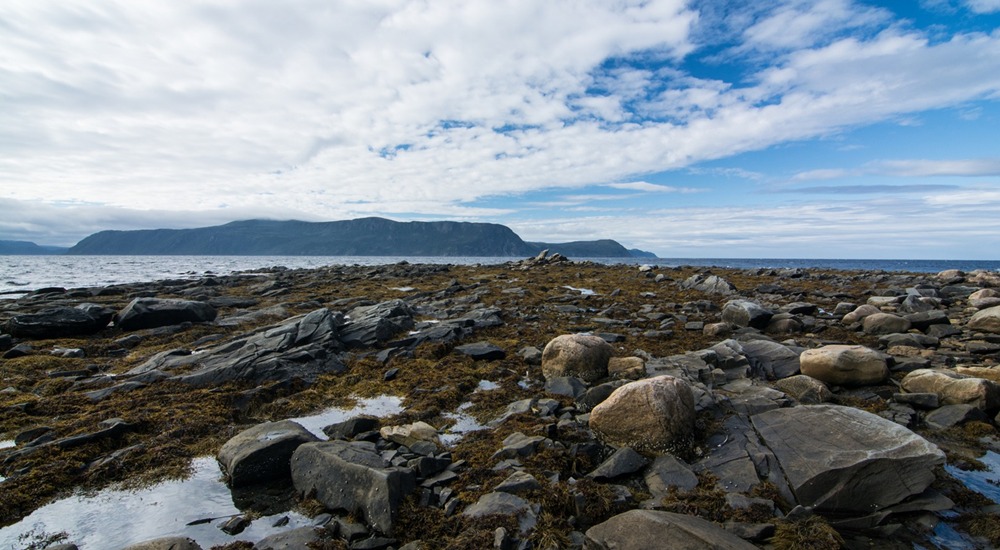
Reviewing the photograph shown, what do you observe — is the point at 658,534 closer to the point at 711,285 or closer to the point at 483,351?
the point at 483,351

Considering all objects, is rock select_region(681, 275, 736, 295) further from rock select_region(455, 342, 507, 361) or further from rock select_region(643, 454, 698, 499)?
rock select_region(643, 454, 698, 499)

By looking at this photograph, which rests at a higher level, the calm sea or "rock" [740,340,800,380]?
"rock" [740,340,800,380]

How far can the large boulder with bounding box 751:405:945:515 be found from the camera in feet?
16.9

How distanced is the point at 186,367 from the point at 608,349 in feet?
33.6

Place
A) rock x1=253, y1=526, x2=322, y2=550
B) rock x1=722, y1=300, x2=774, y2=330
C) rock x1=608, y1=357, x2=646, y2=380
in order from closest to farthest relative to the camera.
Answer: rock x1=253, y1=526, x2=322, y2=550 < rock x1=608, y1=357, x2=646, y2=380 < rock x1=722, y1=300, x2=774, y2=330

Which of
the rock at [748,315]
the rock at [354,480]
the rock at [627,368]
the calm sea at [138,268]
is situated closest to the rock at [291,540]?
the rock at [354,480]

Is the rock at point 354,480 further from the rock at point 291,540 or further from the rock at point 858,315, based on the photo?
the rock at point 858,315

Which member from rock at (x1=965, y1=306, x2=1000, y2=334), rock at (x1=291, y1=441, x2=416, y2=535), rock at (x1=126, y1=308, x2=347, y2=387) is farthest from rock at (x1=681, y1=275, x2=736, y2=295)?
rock at (x1=291, y1=441, x2=416, y2=535)

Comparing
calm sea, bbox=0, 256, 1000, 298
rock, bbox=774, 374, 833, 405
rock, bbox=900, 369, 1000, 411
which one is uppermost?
rock, bbox=900, 369, 1000, 411

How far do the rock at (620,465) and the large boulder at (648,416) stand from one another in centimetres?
40

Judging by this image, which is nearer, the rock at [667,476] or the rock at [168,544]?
the rock at [168,544]

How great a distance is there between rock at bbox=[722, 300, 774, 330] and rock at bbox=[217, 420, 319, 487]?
13.4 meters

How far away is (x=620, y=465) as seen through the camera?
6.05 meters

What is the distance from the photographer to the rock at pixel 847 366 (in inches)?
359
